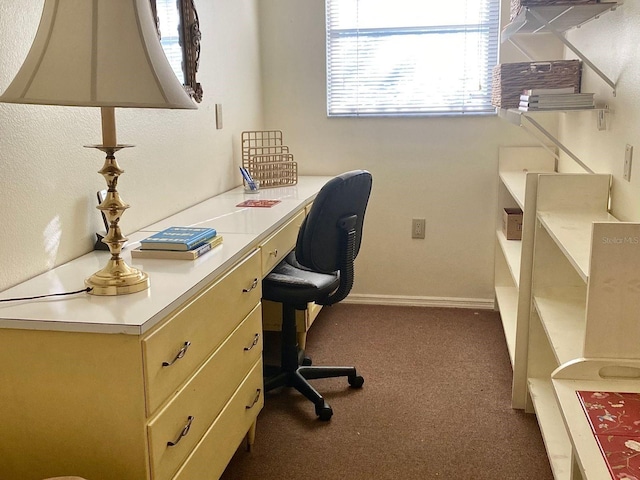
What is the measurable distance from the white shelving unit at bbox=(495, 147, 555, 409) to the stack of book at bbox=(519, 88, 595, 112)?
0.26 metres

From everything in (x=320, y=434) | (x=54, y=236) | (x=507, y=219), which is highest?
(x=54, y=236)

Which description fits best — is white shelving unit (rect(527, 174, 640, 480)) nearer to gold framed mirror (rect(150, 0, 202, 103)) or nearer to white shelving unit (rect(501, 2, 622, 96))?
white shelving unit (rect(501, 2, 622, 96))

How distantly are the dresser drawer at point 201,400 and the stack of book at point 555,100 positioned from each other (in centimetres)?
131

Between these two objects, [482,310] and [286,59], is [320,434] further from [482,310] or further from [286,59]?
[286,59]

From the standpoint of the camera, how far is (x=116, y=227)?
1.58 meters

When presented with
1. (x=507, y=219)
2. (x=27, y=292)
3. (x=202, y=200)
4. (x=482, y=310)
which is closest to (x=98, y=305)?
(x=27, y=292)

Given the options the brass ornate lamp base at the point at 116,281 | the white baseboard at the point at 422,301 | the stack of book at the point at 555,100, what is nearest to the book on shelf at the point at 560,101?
the stack of book at the point at 555,100

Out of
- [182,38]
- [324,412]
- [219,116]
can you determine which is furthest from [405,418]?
[182,38]

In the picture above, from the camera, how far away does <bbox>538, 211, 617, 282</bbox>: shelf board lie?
167 cm

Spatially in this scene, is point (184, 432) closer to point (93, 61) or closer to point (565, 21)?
point (93, 61)

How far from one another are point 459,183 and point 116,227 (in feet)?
8.13

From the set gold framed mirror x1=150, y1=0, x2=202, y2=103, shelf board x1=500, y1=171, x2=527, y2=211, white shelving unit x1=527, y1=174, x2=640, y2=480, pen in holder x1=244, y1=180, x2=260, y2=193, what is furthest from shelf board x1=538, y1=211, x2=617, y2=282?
gold framed mirror x1=150, y1=0, x2=202, y2=103

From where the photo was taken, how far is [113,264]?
1.59 metres

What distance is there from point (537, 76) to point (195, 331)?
1.93 meters
